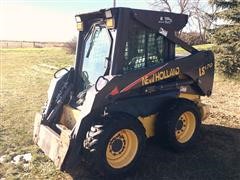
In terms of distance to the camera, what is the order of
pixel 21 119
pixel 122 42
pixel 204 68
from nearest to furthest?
pixel 122 42
pixel 204 68
pixel 21 119

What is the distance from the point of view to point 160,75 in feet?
19.5

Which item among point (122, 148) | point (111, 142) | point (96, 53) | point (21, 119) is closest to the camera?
point (111, 142)

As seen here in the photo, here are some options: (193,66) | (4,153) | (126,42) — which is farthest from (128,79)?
(4,153)

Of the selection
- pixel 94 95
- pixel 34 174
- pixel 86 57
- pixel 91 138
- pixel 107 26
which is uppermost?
pixel 107 26

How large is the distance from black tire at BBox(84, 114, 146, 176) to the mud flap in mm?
359

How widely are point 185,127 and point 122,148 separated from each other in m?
1.51

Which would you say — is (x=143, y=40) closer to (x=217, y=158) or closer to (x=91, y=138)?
(x=91, y=138)

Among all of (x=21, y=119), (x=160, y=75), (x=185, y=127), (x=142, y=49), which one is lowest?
(x=21, y=119)

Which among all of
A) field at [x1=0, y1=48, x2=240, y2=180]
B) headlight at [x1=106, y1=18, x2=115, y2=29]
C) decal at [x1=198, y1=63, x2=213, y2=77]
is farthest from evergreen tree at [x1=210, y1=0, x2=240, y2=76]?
headlight at [x1=106, y1=18, x2=115, y2=29]

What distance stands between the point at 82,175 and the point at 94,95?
1337 millimetres

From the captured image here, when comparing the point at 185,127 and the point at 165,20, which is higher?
the point at 165,20

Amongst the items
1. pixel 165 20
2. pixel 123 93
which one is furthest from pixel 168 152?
pixel 165 20

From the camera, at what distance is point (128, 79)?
217 inches

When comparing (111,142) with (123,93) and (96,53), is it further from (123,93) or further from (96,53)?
(96,53)
